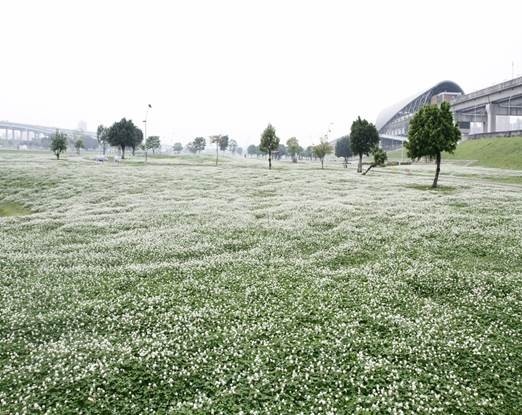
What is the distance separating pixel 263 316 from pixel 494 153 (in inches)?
4556

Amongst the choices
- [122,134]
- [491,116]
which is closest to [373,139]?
[122,134]

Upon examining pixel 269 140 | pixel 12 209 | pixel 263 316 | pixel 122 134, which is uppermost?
pixel 122 134

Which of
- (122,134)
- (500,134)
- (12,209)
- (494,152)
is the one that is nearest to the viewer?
(12,209)

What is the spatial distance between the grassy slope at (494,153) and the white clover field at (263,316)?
7783 cm

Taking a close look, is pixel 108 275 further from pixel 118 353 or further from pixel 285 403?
pixel 285 403

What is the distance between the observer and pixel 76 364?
1077cm

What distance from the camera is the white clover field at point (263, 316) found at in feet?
31.7

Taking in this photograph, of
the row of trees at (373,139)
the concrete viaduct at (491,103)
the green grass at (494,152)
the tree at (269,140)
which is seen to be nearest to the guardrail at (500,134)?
the green grass at (494,152)

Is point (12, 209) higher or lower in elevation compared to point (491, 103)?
lower

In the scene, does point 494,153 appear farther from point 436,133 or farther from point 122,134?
point 122,134

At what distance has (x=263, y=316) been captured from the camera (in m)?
13.8

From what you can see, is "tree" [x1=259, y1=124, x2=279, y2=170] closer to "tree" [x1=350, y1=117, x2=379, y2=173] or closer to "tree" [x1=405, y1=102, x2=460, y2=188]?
"tree" [x1=350, y1=117, x2=379, y2=173]

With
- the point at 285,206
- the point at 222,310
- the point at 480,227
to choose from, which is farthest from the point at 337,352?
the point at 285,206

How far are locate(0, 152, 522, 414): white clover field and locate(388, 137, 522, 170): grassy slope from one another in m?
77.8
